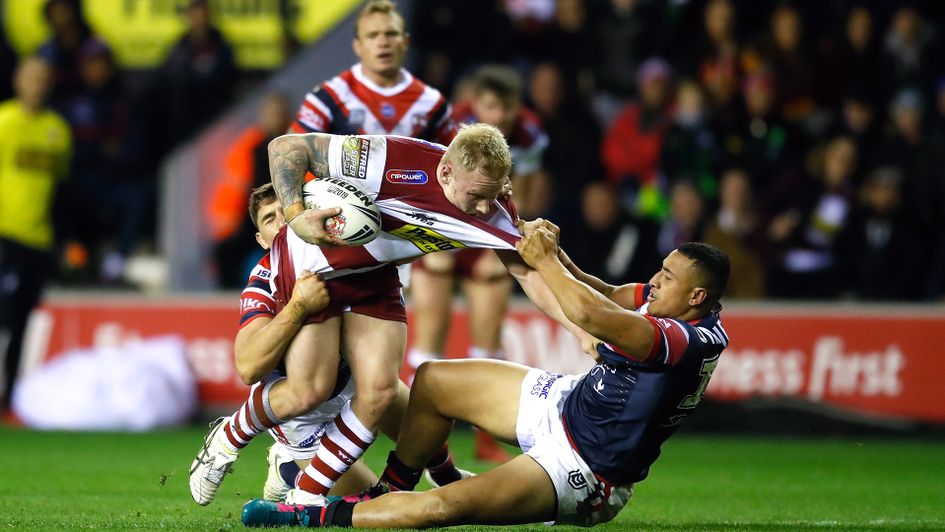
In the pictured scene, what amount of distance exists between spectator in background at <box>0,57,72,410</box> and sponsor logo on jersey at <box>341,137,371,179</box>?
6735 millimetres

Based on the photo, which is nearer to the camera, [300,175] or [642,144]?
[300,175]

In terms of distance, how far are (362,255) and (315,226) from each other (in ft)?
1.34

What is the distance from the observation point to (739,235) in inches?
497

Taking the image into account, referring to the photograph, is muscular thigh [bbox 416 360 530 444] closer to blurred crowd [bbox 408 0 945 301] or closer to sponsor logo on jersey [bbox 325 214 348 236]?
sponsor logo on jersey [bbox 325 214 348 236]

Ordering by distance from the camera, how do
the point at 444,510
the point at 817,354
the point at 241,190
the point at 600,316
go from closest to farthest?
the point at 600,316
the point at 444,510
the point at 817,354
the point at 241,190

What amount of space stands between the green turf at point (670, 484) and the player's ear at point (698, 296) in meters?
1.04

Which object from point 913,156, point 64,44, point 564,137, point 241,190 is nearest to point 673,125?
point 564,137

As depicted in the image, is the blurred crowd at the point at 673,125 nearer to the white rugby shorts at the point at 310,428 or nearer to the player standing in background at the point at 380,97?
the player standing in background at the point at 380,97

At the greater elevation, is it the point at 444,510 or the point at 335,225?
the point at 335,225

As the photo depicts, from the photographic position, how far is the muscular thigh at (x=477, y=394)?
623 centimetres

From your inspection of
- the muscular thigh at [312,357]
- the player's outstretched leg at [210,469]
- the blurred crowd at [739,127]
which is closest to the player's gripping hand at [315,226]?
the muscular thigh at [312,357]

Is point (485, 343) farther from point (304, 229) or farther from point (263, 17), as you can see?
point (263, 17)

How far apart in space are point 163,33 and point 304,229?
10.4m

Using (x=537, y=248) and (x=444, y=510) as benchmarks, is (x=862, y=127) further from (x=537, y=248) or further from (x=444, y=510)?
(x=444, y=510)
